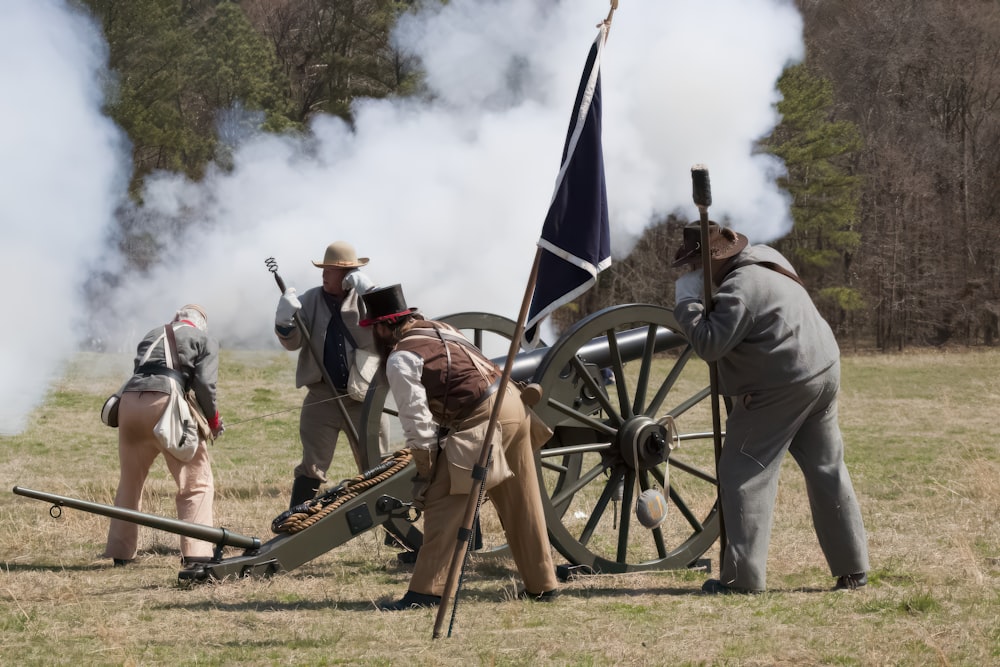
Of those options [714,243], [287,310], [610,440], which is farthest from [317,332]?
[714,243]

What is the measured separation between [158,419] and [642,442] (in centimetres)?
245

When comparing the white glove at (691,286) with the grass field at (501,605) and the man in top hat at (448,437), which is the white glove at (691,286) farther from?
the grass field at (501,605)

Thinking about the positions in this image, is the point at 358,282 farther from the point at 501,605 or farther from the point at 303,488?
the point at 501,605

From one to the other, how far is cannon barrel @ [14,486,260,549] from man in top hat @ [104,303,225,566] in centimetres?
75

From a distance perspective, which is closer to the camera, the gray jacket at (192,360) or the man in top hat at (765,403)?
the man in top hat at (765,403)

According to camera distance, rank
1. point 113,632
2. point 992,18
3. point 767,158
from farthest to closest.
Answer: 1. point 992,18
2. point 767,158
3. point 113,632

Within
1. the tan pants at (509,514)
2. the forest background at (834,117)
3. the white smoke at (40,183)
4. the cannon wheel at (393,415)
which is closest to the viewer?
the tan pants at (509,514)

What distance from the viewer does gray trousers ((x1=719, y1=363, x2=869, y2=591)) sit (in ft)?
17.5

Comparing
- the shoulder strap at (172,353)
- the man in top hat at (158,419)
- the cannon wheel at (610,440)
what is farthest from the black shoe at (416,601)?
the shoulder strap at (172,353)

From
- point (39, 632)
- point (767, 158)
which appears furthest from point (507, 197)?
point (767, 158)

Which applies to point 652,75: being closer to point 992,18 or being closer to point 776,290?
point 776,290

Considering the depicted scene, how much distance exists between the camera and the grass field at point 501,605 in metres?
4.39

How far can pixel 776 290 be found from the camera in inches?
211

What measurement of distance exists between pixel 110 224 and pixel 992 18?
33.4 metres
